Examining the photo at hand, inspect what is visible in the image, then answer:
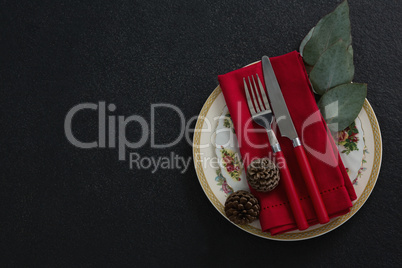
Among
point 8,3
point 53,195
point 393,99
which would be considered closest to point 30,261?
point 53,195

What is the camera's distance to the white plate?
66cm

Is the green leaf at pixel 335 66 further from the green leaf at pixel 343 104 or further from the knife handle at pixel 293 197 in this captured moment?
the knife handle at pixel 293 197

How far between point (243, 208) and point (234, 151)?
107mm

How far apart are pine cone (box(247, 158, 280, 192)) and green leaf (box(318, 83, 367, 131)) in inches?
5.3

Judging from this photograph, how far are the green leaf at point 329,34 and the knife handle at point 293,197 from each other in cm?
21

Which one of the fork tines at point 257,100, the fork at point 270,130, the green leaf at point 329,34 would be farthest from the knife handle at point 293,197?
the green leaf at point 329,34

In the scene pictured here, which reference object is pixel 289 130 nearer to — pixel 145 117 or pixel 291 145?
pixel 291 145

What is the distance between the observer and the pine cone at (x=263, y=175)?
24.8 inches

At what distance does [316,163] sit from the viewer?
0.65 meters

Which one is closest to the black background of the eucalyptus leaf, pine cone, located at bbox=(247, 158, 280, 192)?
the eucalyptus leaf

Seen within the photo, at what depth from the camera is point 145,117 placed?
2.60 feet

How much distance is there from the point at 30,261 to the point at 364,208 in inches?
27.5

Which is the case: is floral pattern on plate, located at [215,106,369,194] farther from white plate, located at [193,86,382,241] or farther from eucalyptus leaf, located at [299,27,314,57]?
eucalyptus leaf, located at [299,27,314,57]

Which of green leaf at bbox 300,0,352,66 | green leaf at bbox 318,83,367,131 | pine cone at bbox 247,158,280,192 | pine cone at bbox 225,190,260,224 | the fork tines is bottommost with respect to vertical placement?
pine cone at bbox 225,190,260,224
